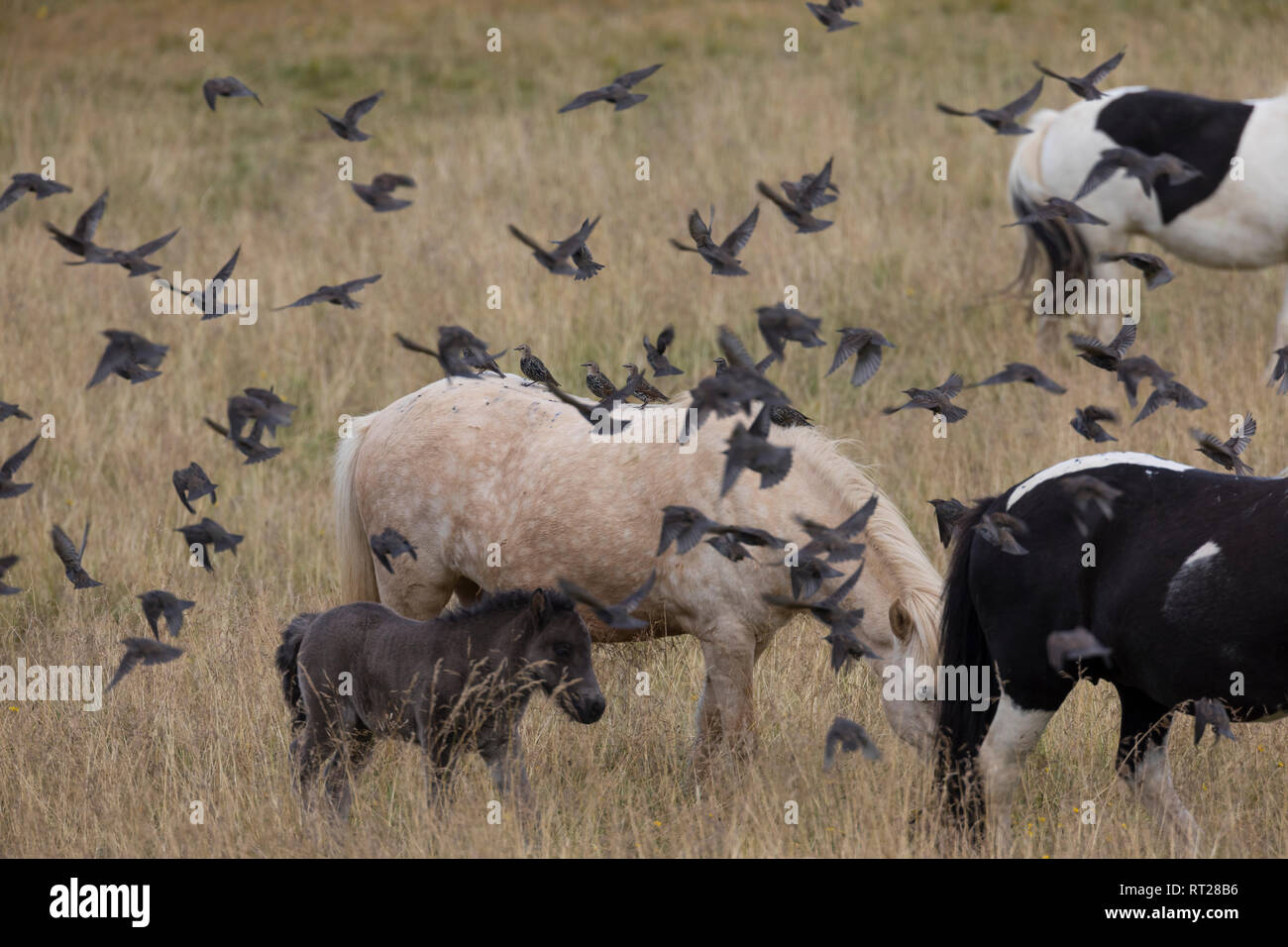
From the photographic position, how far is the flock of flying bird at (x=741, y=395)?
4.27 m

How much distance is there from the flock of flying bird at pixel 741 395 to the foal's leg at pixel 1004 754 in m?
0.29

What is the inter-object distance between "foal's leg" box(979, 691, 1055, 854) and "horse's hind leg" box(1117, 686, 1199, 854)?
0.44 meters

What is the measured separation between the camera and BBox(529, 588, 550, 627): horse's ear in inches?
181

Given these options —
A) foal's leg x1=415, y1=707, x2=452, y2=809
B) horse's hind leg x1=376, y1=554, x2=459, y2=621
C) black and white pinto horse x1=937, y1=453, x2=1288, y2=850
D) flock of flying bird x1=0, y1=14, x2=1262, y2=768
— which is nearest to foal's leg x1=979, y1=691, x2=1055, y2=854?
black and white pinto horse x1=937, y1=453, x2=1288, y2=850

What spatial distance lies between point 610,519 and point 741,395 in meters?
1.50

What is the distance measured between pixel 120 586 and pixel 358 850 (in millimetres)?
3642

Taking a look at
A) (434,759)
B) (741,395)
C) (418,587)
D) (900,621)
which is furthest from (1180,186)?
(434,759)

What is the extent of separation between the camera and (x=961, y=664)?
466 cm

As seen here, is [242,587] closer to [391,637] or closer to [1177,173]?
[391,637]

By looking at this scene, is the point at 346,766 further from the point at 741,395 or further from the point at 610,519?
the point at 741,395

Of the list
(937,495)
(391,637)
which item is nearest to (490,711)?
(391,637)

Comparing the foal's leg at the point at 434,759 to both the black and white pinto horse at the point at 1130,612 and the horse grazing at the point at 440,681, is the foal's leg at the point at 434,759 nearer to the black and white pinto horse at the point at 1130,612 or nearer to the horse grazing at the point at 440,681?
the horse grazing at the point at 440,681

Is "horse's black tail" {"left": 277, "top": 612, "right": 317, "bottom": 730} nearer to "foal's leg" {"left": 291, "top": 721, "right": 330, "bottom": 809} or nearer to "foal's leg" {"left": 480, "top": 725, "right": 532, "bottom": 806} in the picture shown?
"foal's leg" {"left": 291, "top": 721, "right": 330, "bottom": 809}

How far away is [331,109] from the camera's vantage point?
16938mm
